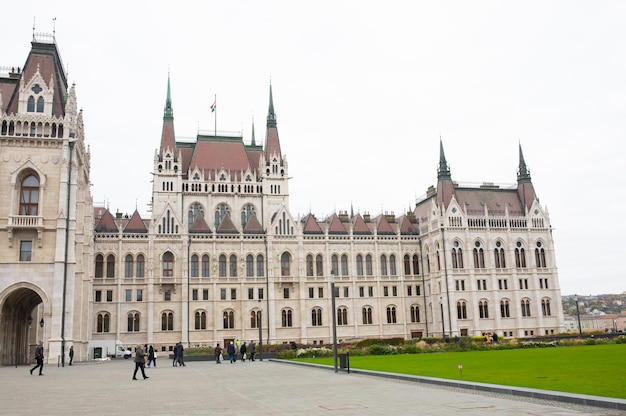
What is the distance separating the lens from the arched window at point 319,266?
7400cm

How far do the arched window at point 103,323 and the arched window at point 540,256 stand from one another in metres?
55.3

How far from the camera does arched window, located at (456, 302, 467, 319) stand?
242 ft

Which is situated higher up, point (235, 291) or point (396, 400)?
point (235, 291)

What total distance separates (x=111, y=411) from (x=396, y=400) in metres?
8.36

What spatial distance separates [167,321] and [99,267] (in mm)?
9951

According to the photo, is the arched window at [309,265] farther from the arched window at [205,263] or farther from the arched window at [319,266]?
the arched window at [205,263]

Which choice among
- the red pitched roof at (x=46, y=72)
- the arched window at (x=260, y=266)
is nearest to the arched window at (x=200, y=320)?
the arched window at (x=260, y=266)

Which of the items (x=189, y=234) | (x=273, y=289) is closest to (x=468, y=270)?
(x=273, y=289)

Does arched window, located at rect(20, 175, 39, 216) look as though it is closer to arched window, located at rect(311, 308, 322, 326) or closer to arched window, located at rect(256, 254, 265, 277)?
arched window, located at rect(256, 254, 265, 277)

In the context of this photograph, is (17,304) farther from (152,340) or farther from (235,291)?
(235,291)

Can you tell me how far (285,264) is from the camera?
73.1m

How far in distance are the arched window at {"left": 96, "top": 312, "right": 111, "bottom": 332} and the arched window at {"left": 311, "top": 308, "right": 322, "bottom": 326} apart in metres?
24.0

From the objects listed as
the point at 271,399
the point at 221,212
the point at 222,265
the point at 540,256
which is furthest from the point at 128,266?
the point at 540,256

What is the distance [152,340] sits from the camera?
65.9 m
